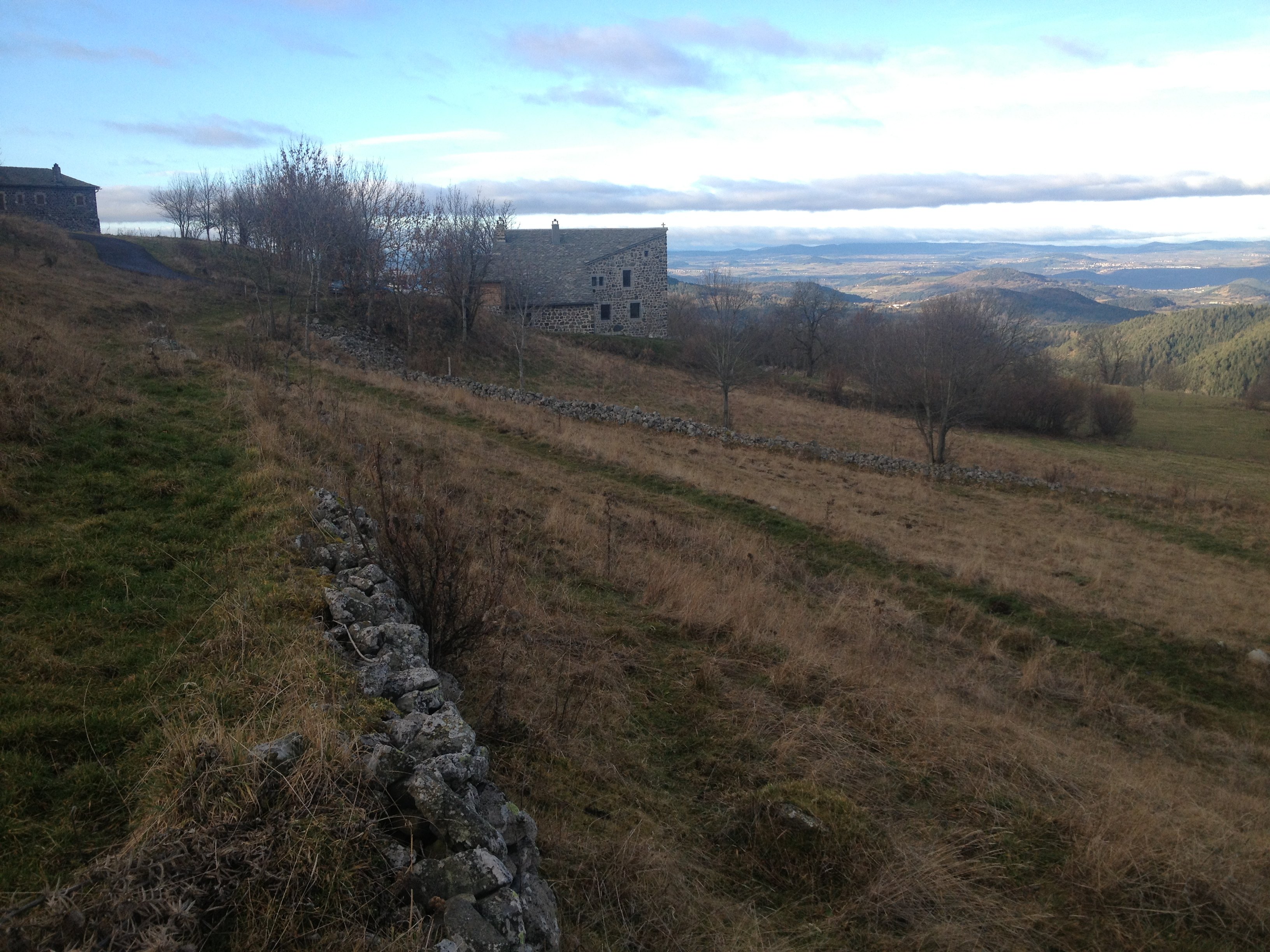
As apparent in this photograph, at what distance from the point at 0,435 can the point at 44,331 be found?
7.13 meters

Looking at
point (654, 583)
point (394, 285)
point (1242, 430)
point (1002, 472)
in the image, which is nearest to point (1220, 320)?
point (1242, 430)

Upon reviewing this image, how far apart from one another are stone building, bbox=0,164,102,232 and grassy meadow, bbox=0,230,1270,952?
1912 inches

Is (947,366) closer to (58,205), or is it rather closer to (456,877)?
(456,877)

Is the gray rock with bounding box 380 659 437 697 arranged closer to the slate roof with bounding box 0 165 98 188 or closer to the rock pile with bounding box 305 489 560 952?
the rock pile with bounding box 305 489 560 952

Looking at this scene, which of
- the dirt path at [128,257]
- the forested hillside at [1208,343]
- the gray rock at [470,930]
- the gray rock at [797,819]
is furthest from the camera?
the forested hillside at [1208,343]

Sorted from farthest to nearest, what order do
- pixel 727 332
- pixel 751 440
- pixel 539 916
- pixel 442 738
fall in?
pixel 727 332 → pixel 751 440 → pixel 442 738 → pixel 539 916

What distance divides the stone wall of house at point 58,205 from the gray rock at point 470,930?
61.3 meters

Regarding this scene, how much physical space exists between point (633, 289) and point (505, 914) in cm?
4599

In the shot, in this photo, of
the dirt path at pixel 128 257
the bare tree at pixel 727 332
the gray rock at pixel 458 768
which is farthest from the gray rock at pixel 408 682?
the dirt path at pixel 128 257

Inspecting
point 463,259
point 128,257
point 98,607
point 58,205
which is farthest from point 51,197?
point 98,607

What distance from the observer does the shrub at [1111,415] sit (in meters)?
41.0

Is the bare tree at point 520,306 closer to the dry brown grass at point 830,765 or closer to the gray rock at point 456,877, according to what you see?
the dry brown grass at point 830,765

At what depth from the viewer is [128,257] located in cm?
3906

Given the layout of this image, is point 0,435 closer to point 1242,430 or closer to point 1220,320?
point 1242,430
